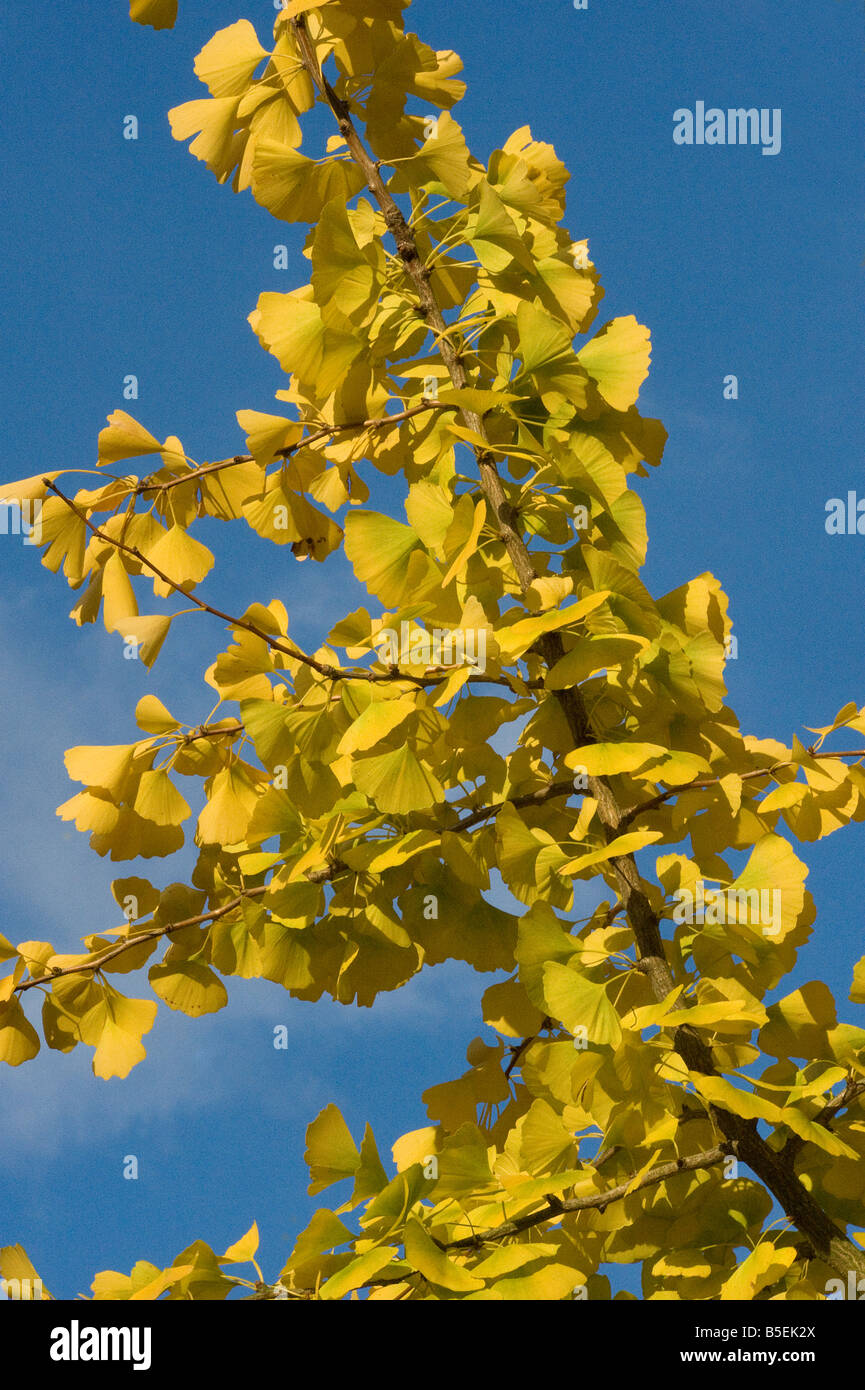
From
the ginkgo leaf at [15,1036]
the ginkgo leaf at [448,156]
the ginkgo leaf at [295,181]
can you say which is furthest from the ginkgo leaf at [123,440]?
the ginkgo leaf at [15,1036]

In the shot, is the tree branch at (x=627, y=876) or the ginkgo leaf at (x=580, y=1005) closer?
the ginkgo leaf at (x=580, y=1005)

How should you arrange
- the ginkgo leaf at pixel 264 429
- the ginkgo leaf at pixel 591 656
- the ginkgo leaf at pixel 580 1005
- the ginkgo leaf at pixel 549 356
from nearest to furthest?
1. the ginkgo leaf at pixel 580 1005
2. the ginkgo leaf at pixel 591 656
3. the ginkgo leaf at pixel 549 356
4. the ginkgo leaf at pixel 264 429

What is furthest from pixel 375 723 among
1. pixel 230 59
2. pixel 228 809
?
pixel 230 59

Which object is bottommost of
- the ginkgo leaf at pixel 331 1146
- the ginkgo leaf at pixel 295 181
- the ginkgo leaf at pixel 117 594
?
the ginkgo leaf at pixel 331 1146

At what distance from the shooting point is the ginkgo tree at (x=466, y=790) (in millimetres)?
2082

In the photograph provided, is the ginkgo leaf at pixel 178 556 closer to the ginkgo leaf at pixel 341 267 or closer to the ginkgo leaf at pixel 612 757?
the ginkgo leaf at pixel 341 267

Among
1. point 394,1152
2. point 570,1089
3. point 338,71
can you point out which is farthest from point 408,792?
point 338,71

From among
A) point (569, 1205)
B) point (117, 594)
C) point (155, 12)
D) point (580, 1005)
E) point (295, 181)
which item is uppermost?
point (155, 12)

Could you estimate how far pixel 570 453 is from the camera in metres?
2.24

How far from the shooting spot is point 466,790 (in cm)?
261

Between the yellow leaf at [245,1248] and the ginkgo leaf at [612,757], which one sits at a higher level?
the ginkgo leaf at [612,757]

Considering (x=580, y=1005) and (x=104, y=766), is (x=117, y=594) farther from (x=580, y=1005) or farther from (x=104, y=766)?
(x=580, y=1005)

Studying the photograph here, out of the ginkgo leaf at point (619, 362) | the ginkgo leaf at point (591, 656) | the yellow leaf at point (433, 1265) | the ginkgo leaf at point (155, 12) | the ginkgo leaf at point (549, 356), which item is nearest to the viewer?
the yellow leaf at point (433, 1265)

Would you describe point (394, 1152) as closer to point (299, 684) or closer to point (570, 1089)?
point (570, 1089)
